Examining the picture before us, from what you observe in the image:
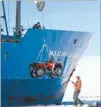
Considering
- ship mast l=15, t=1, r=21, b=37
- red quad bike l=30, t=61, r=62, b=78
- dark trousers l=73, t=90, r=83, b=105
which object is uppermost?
ship mast l=15, t=1, r=21, b=37

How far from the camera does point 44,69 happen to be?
16219mm

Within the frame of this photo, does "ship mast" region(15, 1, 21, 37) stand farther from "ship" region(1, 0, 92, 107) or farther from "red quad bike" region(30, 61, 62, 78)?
"red quad bike" region(30, 61, 62, 78)

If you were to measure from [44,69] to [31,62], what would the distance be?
563mm

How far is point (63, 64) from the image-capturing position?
687 inches

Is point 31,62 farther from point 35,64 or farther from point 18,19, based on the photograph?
point 18,19

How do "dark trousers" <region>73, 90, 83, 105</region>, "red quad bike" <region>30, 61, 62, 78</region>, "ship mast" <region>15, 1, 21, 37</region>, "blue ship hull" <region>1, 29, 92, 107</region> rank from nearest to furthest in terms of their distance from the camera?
1. "dark trousers" <region>73, 90, 83, 105</region>
2. "blue ship hull" <region>1, 29, 92, 107</region>
3. "red quad bike" <region>30, 61, 62, 78</region>
4. "ship mast" <region>15, 1, 21, 37</region>

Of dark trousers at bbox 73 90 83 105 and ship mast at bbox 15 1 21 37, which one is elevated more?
ship mast at bbox 15 1 21 37

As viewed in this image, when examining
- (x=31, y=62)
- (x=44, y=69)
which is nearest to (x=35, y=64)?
(x=31, y=62)

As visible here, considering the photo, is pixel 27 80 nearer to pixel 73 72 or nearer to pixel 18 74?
pixel 18 74

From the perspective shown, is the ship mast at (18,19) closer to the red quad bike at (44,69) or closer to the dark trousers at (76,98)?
the red quad bike at (44,69)

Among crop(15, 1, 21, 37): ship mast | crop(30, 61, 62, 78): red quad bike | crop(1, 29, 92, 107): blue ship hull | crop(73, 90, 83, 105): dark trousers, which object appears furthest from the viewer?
crop(15, 1, 21, 37): ship mast

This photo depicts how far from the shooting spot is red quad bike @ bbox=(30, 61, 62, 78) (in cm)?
1610

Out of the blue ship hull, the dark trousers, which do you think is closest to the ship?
the blue ship hull

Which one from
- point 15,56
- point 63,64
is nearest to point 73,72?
point 63,64
